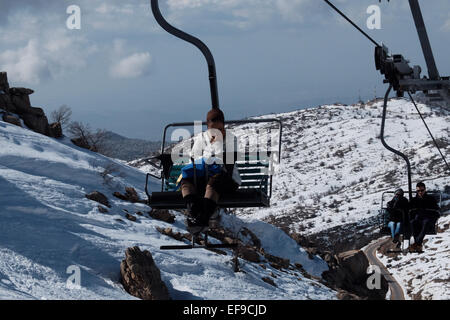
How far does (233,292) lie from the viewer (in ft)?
130

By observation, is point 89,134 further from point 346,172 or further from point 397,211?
point 346,172

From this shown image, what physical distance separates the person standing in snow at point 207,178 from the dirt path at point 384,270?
55560 mm

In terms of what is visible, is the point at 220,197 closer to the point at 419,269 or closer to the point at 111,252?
the point at 111,252

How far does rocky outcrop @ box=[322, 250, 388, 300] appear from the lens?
56.2 m

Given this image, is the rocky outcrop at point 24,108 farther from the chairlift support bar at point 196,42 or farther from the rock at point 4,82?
the chairlift support bar at point 196,42

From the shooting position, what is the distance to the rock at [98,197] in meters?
47.9

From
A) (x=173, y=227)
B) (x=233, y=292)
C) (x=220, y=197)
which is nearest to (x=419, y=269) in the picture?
(x=173, y=227)

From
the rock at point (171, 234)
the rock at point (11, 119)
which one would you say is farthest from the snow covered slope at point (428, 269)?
the rock at point (11, 119)

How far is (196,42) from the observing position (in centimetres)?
805

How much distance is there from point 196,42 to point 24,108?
58622 millimetres

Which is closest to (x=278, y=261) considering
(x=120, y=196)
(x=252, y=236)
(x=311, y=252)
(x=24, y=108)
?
(x=252, y=236)

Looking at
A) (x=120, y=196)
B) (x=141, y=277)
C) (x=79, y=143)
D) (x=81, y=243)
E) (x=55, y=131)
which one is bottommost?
(x=141, y=277)

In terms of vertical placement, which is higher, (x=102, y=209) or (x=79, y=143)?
(x=79, y=143)

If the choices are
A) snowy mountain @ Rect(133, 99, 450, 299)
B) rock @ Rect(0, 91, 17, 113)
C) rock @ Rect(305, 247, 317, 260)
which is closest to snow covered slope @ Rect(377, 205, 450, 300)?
snowy mountain @ Rect(133, 99, 450, 299)
